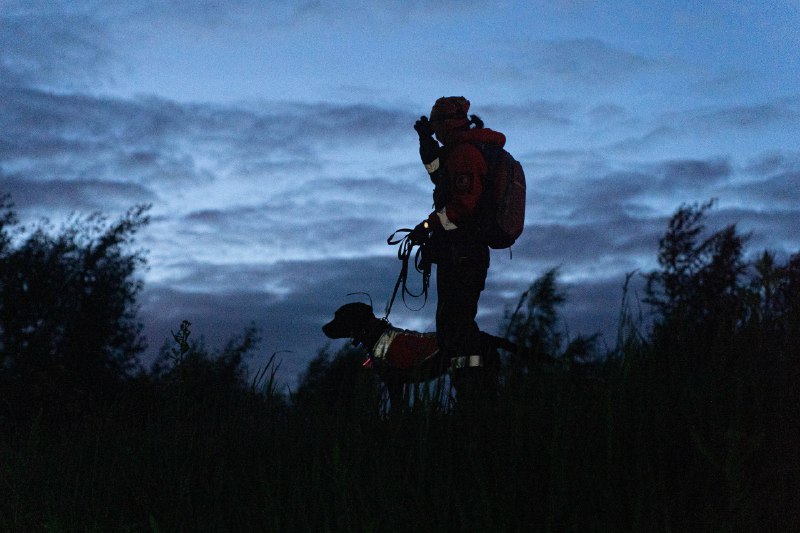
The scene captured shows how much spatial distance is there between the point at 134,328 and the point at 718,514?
676 inches

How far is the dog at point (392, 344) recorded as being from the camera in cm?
710

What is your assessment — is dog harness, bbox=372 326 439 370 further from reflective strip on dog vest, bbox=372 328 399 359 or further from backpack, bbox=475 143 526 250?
backpack, bbox=475 143 526 250

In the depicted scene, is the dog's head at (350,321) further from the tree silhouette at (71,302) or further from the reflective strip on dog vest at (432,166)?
the tree silhouette at (71,302)

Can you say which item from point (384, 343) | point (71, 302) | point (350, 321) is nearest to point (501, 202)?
point (384, 343)

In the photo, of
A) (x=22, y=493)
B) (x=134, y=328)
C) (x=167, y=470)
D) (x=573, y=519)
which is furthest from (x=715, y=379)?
(x=134, y=328)

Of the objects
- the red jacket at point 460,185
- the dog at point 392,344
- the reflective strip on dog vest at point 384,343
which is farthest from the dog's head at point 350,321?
the red jacket at point 460,185

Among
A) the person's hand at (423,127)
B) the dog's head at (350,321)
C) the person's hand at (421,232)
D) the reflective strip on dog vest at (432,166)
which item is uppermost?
the person's hand at (423,127)

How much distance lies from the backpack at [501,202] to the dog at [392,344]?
885 millimetres

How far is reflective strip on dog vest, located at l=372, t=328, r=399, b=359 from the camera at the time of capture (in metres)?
7.71

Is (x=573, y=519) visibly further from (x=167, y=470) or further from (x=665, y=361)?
(x=167, y=470)

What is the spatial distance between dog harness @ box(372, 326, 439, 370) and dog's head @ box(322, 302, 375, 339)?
0.30 m

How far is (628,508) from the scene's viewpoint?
11.8 feet

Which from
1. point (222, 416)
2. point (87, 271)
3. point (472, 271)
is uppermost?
point (87, 271)

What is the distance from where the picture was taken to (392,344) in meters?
7.72
